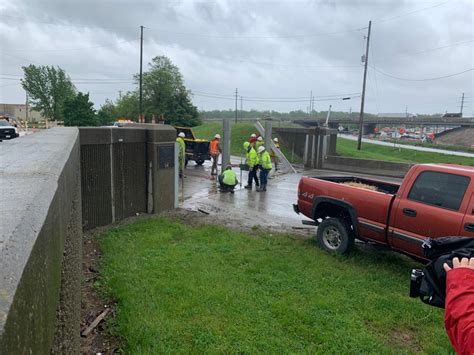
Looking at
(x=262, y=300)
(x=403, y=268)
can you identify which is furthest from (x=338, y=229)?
(x=262, y=300)

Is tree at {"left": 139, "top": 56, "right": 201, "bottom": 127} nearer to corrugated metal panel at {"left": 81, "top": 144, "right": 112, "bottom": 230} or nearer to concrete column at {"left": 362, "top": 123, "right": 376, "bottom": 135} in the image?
concrete column at {"left": 362, "top": 123, "right": 376, "bottom": 135}

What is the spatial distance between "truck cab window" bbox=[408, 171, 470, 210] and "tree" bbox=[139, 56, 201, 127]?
176 feet

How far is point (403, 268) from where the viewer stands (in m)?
6.96

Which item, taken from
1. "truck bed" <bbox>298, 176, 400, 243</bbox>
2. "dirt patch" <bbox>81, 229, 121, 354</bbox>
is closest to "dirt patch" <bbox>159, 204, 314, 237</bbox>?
"truck bed" <bbox>298, 176, 400, 243</bbox>

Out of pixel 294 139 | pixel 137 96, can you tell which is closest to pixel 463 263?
pixel 294 139

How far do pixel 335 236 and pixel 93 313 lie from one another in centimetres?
452

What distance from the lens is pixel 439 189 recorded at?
6.14 m

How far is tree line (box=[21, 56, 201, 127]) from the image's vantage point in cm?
5994

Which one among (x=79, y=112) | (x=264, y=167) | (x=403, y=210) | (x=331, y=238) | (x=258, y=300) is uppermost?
(x=79, y=112)

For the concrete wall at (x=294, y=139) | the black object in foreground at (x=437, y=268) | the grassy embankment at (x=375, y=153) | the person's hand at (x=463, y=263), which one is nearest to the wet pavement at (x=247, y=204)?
the black object in foreground at (x=437, y=268)

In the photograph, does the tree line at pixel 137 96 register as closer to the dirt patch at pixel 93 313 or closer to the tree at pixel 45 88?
the tree at pixel 45 88

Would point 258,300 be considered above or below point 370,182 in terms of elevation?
below

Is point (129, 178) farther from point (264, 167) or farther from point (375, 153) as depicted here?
point (375, 153)

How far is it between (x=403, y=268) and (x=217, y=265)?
3243 mm
